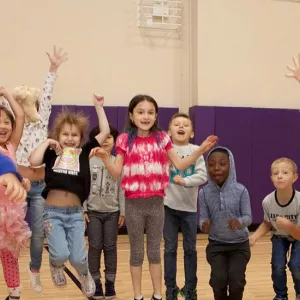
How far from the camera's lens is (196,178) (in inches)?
139

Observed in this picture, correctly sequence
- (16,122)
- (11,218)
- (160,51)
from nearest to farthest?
(11,218), (16,122), (160,51)

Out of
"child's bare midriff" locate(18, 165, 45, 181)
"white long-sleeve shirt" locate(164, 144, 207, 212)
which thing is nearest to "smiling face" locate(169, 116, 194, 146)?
"white long-sleeve shirt" locate(164, 144, 207, 212)

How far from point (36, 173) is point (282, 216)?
1.92 meters

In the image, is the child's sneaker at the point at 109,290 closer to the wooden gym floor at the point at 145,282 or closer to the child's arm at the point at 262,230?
the wooden gym floor at the point at 145,282

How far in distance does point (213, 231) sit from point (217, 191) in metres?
0.29

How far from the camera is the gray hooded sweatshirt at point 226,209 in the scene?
131 inches

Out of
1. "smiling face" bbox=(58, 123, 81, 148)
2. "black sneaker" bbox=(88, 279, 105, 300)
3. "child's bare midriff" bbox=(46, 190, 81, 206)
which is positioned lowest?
"black sneaker" bbox=(88, 279, 105, 300)

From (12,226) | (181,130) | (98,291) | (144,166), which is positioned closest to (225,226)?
(144,166)

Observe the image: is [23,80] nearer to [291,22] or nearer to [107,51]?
[107,51]

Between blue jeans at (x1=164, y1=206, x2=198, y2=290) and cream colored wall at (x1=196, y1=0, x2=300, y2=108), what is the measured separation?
3.78m

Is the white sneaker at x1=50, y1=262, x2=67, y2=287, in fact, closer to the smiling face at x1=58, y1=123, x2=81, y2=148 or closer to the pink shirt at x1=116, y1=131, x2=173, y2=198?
the pink shirt at x1=116, y1=131, x2=173, y2=198

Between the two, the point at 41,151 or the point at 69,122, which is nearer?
the point at 41,151

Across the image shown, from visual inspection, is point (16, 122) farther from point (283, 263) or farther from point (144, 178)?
point (283, 263)

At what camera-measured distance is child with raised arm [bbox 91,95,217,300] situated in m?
3.24
